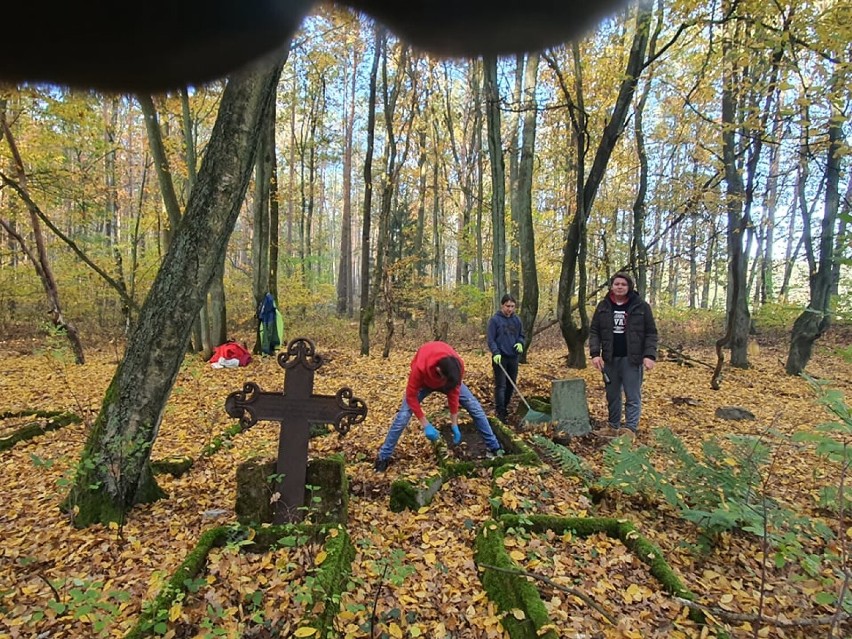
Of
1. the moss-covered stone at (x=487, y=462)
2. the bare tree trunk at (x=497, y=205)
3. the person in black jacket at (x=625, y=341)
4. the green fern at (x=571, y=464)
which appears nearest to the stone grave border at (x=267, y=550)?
the moss-covered stone at (x=487, y=462)

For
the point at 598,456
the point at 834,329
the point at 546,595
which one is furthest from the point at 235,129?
the point at 834,329

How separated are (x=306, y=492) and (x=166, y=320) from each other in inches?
64.7

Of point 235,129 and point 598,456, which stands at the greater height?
point 235,129

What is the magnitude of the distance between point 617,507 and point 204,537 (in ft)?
10.1

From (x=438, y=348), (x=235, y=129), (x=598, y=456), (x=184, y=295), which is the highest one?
(x=235, y=129)

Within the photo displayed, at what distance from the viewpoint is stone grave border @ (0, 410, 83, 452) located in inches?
190

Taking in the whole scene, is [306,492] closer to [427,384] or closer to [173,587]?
[173,587]

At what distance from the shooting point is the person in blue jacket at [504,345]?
6.22 meters

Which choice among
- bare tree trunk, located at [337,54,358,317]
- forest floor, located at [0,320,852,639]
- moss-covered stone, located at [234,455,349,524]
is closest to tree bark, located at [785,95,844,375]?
forest floor, located at [0,320,852,639]

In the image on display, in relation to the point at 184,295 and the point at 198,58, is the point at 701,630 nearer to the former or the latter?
the point at 198,58

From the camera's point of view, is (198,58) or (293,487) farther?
(293,487)

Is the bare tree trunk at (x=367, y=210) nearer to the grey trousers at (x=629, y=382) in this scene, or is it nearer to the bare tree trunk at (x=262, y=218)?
the bare tree trunk at (x=262, y=218)

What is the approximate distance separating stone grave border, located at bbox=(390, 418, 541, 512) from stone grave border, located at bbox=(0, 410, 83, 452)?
429 cm

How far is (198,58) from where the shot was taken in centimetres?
96
